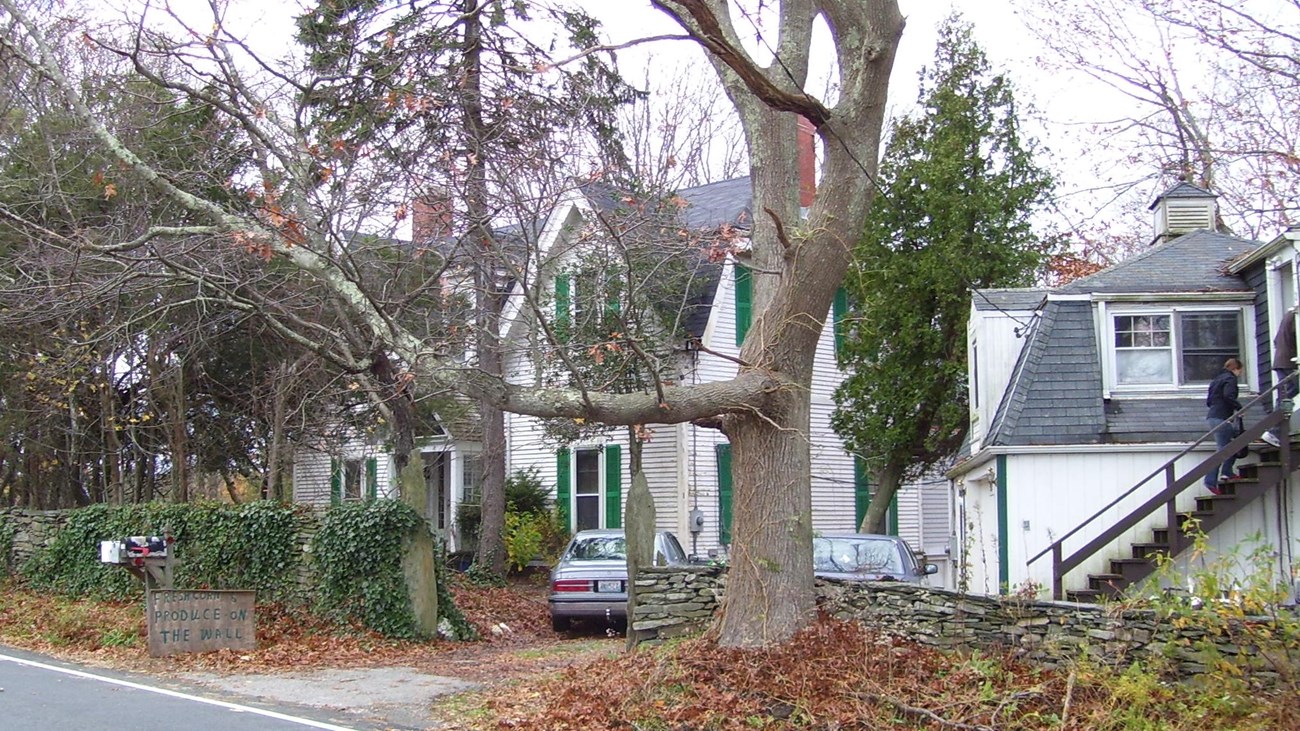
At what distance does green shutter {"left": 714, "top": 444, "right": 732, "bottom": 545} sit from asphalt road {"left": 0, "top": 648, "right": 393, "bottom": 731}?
41.8ft

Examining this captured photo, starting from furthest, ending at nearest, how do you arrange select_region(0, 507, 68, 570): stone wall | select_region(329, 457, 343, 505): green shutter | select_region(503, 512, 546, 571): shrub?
1. select_region(329, 457, 343, 505): green shutter
2. select_region(503, 512, 546, 571): shrub
3. select_region(0, 507, 68, 570): stone wall

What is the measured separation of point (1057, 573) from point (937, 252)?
27.7 feet

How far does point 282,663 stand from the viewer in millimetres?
14570

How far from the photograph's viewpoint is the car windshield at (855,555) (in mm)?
15250

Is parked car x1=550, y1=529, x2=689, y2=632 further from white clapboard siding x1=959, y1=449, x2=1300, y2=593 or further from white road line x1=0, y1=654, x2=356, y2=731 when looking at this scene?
white road line x1=0, y1=654, x2=356, y2=731

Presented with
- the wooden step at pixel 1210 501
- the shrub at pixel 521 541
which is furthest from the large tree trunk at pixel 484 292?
the wooden step at pixel 1210 501

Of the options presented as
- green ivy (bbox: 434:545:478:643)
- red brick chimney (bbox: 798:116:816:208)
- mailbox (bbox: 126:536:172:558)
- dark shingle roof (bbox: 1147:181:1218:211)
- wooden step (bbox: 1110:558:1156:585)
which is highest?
red brick chimney (bbox: 798:116:816:208)

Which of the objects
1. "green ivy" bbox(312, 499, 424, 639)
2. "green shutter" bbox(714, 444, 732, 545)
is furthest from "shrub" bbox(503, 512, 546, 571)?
"green ivy" bbox(312, 499, 424, 639)

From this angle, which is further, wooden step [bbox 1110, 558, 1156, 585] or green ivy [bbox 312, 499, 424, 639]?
green ivy [bbox 312, 499, 424, 639]

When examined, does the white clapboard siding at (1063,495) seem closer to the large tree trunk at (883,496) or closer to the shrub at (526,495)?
the large tree trunk at (883,496)

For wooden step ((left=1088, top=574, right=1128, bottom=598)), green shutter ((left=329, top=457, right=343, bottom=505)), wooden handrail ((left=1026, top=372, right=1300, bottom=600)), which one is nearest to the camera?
wooden handrail ((left=1026, top=372, right=1300, bottom=600))

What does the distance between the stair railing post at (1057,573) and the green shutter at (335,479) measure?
15553 mm

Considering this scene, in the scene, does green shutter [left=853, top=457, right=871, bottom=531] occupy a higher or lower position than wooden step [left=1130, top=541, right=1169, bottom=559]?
higher

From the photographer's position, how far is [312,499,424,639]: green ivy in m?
16.3
